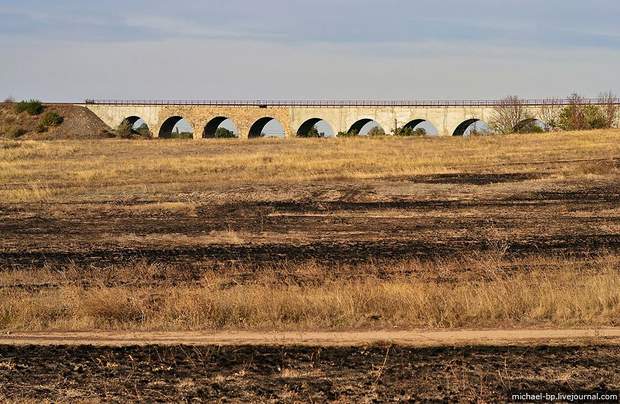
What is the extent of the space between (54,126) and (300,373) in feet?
258

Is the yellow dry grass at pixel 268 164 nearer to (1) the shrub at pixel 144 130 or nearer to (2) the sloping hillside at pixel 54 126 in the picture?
(2) the sloping hillside at pixel 54 126

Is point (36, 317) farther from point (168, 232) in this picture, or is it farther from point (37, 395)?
point (168, 232)

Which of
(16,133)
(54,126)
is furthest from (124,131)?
(16,133)

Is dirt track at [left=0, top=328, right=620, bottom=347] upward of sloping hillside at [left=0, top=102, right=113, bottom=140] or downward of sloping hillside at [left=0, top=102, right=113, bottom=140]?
downward

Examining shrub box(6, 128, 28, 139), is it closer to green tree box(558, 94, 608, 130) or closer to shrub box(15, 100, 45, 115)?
shrub box(15, 100, 45, 115)

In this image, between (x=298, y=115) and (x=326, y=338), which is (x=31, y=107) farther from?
(x=326, y=338)

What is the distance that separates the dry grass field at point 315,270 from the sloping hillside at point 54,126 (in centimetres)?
5125

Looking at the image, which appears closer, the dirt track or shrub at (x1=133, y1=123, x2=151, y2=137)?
the dirt track

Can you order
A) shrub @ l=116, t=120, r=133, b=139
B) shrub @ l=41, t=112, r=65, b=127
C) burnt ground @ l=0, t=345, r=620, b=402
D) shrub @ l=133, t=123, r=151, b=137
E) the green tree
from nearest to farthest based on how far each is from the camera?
1. burnt ground @ l=0, t=345, r=620, b=402
2. the green tree
3. shrub @ l=116, t=120, r=133, b=139
4. shrub @ l=41, t=112, r=65, b=127
5. shrub @ l=133, t=123, r=151, b=137

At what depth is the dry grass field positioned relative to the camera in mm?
6031

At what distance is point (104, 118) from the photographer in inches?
3548

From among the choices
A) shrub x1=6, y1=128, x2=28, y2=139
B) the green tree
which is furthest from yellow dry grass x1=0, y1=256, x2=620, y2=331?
shrub x1=6, y1=128, x2=28, y2=139

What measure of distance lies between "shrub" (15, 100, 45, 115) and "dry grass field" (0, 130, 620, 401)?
194ft

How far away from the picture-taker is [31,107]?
84.6m
